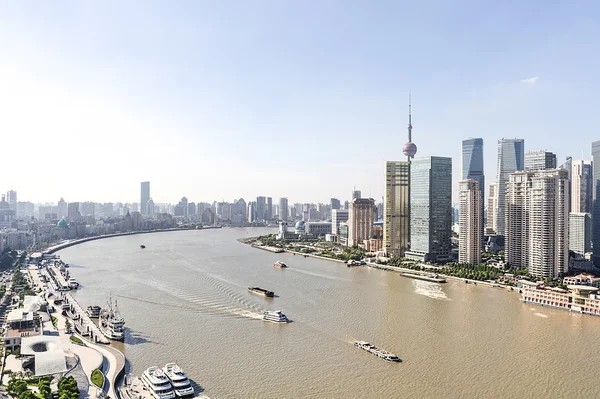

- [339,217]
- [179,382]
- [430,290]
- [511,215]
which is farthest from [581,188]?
[179,382]

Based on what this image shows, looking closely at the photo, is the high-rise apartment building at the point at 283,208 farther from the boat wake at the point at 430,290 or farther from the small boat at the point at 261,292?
the small boat at the point at 261,292

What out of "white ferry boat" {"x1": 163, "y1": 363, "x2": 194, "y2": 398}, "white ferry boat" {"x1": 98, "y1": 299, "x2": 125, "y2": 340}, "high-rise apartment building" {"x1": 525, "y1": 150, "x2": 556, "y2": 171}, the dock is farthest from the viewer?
"high-rise apartment building" {"x1": 525, "y1": 150, "x2": 556, "y2": 171}

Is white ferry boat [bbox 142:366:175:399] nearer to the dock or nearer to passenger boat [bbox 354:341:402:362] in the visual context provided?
passenger boat [bbox 354:341:402:362]

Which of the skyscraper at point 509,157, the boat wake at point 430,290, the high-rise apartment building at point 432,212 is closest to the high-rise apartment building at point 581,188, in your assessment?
the skyscraper at point 509,157

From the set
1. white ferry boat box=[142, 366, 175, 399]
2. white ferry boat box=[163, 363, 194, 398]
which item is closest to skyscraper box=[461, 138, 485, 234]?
white ferry boat box=[163, 363, 194, 398]

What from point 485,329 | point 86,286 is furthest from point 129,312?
point 485,329
